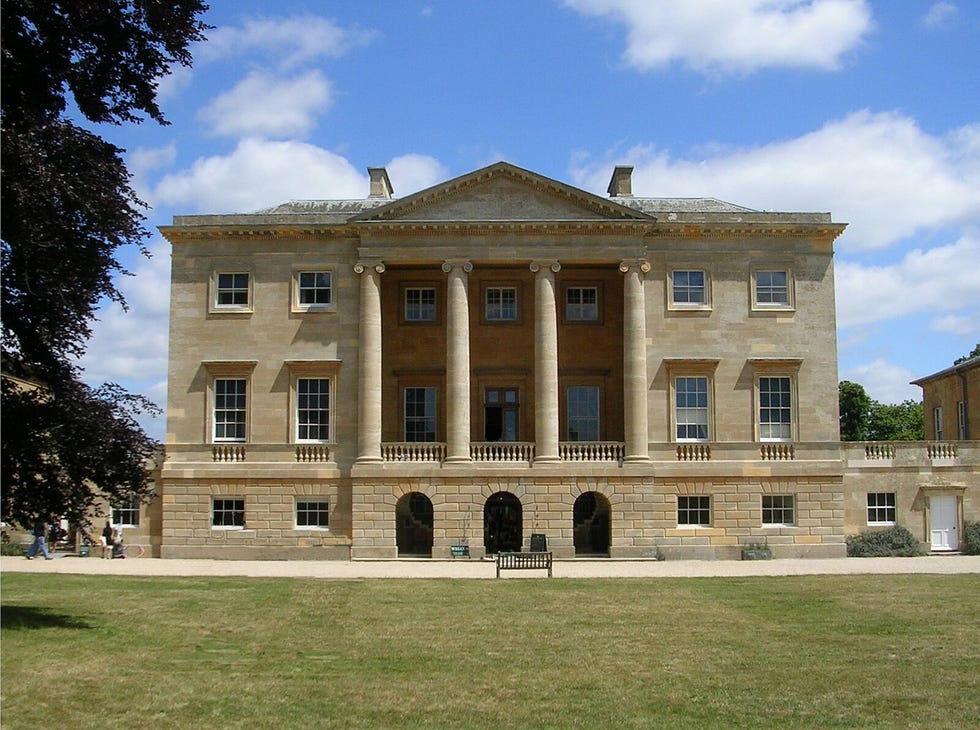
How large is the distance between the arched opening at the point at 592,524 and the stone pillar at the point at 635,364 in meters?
2.87

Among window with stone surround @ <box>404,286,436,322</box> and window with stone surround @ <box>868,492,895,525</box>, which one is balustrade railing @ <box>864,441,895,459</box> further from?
window with stone surround @ <box>404,286,436,322</box>

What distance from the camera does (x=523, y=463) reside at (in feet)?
132

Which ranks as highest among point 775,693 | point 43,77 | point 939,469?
point 43,77

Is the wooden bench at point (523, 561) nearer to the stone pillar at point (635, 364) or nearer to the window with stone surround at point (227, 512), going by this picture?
the stone pillar at point (635, 364)

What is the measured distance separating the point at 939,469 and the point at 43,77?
36.2 meters

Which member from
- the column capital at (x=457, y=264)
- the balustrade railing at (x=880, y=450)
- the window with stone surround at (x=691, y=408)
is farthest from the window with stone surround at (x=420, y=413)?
the balustrade railing at (x=880, y=450)

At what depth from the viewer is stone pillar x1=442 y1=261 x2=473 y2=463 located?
4038cm

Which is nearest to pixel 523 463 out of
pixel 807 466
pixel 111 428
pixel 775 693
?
pixel 807 466

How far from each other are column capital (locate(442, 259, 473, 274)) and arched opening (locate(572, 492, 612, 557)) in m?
9.79

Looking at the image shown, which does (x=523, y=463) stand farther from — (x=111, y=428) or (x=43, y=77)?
(x=43, y=77)

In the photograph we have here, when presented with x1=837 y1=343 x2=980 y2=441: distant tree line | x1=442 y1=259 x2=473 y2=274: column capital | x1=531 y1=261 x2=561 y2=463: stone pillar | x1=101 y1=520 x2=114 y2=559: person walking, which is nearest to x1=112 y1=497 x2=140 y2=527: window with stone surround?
x1=101 y1=520 x2=114 y2=559: person walking

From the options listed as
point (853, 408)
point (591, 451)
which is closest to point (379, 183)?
point (591, 451)

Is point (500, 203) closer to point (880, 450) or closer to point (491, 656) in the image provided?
point (880, 450)

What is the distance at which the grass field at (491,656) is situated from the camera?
14078 millimetres
